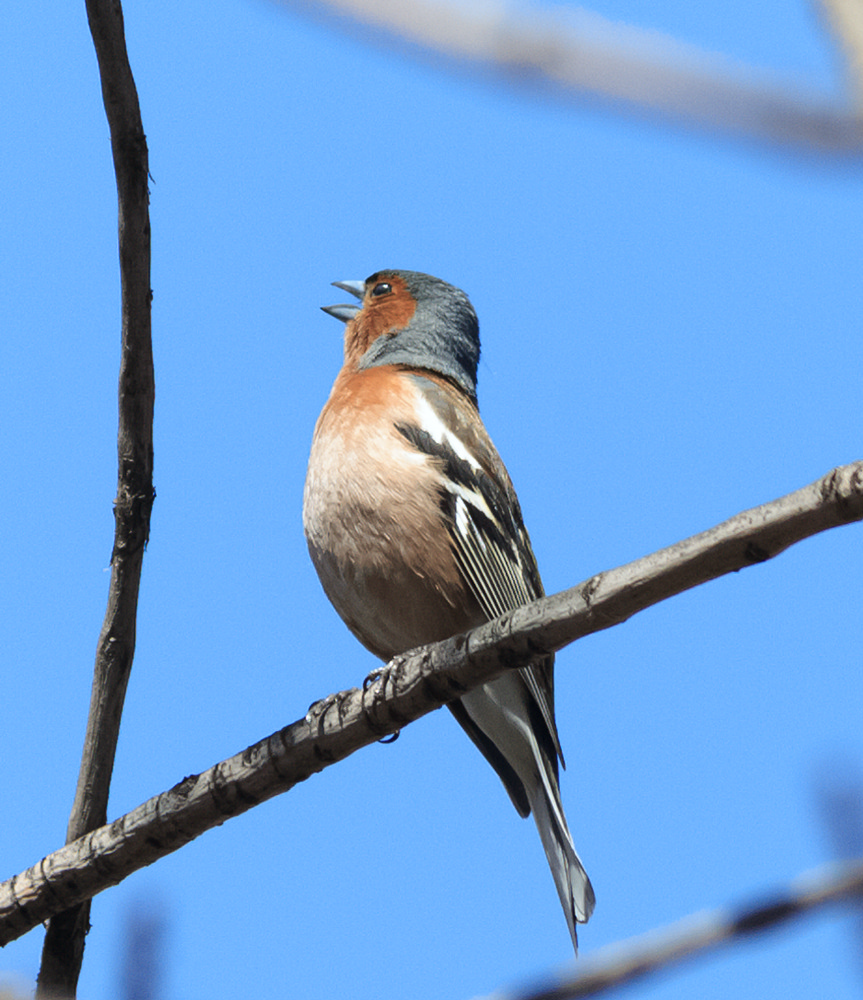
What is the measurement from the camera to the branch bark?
12.5 feet

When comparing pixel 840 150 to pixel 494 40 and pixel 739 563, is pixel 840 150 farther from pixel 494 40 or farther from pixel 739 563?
pixel 739 563

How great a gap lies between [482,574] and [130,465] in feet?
7.26

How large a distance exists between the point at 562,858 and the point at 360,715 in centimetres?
209

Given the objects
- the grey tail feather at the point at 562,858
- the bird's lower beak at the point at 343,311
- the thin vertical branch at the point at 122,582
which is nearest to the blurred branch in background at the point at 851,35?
the thin vertical branch at the point at 122,582

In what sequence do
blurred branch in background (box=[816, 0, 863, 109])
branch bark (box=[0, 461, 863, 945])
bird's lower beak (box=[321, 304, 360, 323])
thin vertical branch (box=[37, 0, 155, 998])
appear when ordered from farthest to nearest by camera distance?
bird's lower beak (box=[321, 304, 360, 323])
thin vertical branch (box=[37, 0, 155, 998])
branch bark (box=[0, 461, 863, 945])
blurred branch in background (box=[816, 0, 863, 109])

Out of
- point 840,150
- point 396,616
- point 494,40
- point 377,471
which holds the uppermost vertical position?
point 377,471

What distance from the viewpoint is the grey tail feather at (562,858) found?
249 inches

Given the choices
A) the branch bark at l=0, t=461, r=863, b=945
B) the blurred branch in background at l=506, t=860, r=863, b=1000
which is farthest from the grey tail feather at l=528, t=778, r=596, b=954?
the blurred branch in background at l=506, t=860, r=863, b=1000

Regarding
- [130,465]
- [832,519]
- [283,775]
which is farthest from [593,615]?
[130,465]

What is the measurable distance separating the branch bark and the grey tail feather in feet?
6.20

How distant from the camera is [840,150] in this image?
965 mm

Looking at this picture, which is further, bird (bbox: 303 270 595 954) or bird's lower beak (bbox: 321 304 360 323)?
bird's lower beak (bbox: 321 304 360 323)

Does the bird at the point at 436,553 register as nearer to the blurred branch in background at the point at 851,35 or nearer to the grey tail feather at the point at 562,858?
the grey tail feather at the point at 562,858

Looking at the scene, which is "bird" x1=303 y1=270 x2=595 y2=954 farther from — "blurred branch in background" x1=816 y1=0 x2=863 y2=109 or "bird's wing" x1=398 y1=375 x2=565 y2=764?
"blurred branch in background" x1=816 y1=0 x2=863 y2=109
